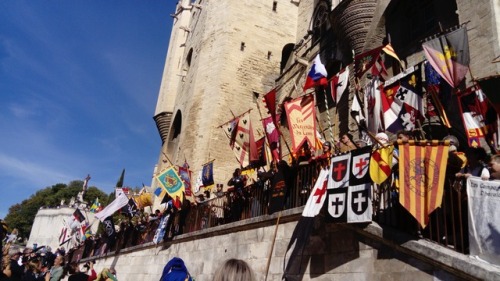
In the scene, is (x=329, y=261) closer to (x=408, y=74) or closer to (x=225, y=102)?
(x=408, y=74)

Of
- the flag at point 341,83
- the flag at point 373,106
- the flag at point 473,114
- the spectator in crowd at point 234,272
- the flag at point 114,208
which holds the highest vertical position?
the flag at point 341,83

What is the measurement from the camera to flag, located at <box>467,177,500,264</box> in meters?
4.02

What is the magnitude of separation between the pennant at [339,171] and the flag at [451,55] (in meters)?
2.61

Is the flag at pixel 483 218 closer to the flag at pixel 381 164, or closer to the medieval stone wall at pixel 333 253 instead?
the medieval stone wall at pixel 333 253

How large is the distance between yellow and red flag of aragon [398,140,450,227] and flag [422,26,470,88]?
102 inches

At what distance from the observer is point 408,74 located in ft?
25.7

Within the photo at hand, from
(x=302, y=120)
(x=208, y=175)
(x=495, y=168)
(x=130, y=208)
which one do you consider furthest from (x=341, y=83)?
(x=130, y=208)

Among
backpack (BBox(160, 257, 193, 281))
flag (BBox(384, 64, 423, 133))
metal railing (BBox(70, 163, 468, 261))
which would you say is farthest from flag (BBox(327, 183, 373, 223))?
backpack (BBox(160, 257, 193, 281))

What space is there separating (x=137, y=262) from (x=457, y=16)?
12667 millimetres

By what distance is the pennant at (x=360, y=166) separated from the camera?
557cm

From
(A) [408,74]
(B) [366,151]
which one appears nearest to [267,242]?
(B) [366,151]

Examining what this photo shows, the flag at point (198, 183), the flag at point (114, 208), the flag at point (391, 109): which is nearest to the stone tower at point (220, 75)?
the flag at point (198, 183)

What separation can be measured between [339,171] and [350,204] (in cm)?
61

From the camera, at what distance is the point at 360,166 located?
18.7 ft
